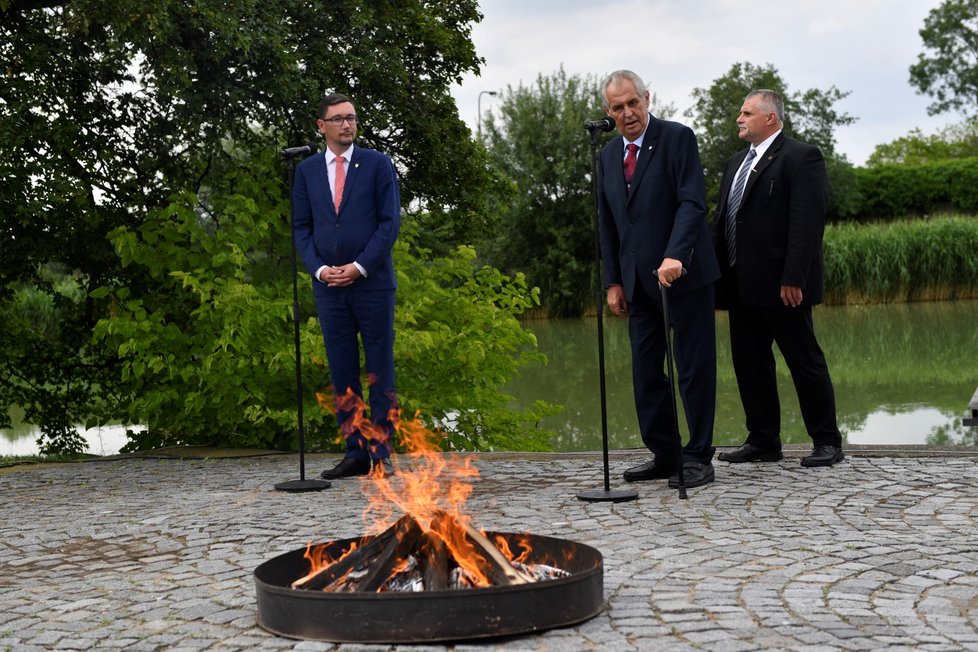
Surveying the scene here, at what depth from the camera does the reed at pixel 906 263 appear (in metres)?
27.0

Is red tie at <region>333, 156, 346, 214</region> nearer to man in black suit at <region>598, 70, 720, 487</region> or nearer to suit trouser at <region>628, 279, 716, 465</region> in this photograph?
man in black suit at <region>598, 70, 720, 487</region>

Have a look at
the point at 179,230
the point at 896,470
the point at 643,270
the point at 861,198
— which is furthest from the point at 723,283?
the point at 861,198

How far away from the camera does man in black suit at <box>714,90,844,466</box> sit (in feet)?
23.2

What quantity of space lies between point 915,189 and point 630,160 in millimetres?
40769

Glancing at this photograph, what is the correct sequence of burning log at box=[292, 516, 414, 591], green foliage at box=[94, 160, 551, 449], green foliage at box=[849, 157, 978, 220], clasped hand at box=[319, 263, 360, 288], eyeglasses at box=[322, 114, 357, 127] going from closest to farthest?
burning log at box=[292, 516, 414, 591], clasped hand at box=[319, 263, 360, 288], eyeglasses at box=[322, 114, 357, 127], green foliage at box=[94, 160, 551, 449], green foliage at box=[849, 157, 978, 220]

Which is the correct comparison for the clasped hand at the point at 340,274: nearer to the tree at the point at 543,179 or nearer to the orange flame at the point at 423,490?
the orange flame at the point at 423,490

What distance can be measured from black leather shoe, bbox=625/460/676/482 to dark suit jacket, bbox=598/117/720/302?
0.95 metres

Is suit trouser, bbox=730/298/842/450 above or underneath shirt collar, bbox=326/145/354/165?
underneath

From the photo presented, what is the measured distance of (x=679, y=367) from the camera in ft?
22.5

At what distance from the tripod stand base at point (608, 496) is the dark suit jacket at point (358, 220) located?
1966 mm

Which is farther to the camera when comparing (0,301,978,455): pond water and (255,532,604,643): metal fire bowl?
(0,301,978,455): pond water

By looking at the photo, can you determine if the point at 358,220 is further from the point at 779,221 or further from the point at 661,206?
the point at 779,221

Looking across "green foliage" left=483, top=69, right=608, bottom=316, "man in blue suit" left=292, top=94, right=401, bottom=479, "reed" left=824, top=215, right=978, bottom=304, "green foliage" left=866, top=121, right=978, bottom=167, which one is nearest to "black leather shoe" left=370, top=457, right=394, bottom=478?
"man in blue suit" left=292, top=94, right=401, bottom=479

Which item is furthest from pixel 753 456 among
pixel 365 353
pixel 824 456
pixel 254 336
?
pixel 254 336
